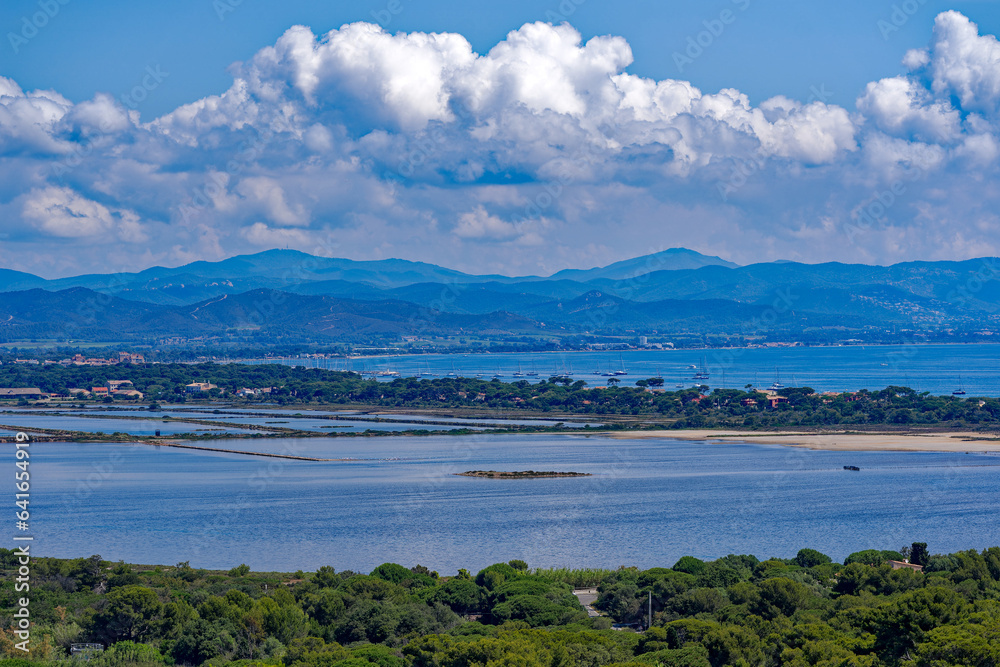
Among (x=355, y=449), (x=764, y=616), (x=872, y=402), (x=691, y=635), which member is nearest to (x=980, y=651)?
(x=691, y=635)

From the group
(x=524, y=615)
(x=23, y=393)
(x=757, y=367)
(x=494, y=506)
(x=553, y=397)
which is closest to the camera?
(x=524, y=615)

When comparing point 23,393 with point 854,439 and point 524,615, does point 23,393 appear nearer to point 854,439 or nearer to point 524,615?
point 854,439

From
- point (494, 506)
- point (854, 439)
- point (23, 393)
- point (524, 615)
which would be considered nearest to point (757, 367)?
point (854, 439)

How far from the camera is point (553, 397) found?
3561 inches

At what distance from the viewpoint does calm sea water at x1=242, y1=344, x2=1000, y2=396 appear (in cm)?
11074

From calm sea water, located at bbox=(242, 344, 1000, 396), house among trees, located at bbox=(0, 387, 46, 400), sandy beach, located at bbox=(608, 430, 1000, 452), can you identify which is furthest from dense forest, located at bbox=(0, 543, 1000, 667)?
house among trees, located at bbox=(0, 387, 46, 400)

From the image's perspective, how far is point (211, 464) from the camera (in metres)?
52.4

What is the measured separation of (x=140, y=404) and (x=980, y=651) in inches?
3559

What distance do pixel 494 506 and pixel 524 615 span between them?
17321 mm

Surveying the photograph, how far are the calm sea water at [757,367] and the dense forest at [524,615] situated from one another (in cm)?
7420

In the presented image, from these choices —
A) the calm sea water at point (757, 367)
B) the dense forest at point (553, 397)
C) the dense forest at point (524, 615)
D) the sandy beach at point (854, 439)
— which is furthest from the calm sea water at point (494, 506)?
the calm sea water at point (757, 367)

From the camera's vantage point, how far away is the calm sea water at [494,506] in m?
31.3

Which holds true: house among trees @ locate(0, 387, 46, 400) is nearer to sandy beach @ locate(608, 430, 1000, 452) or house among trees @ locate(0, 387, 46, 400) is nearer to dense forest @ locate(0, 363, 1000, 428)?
dense forest @ locate(0, 363, 1000, 428)

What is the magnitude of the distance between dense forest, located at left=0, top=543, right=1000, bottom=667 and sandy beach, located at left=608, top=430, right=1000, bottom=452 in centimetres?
3139
